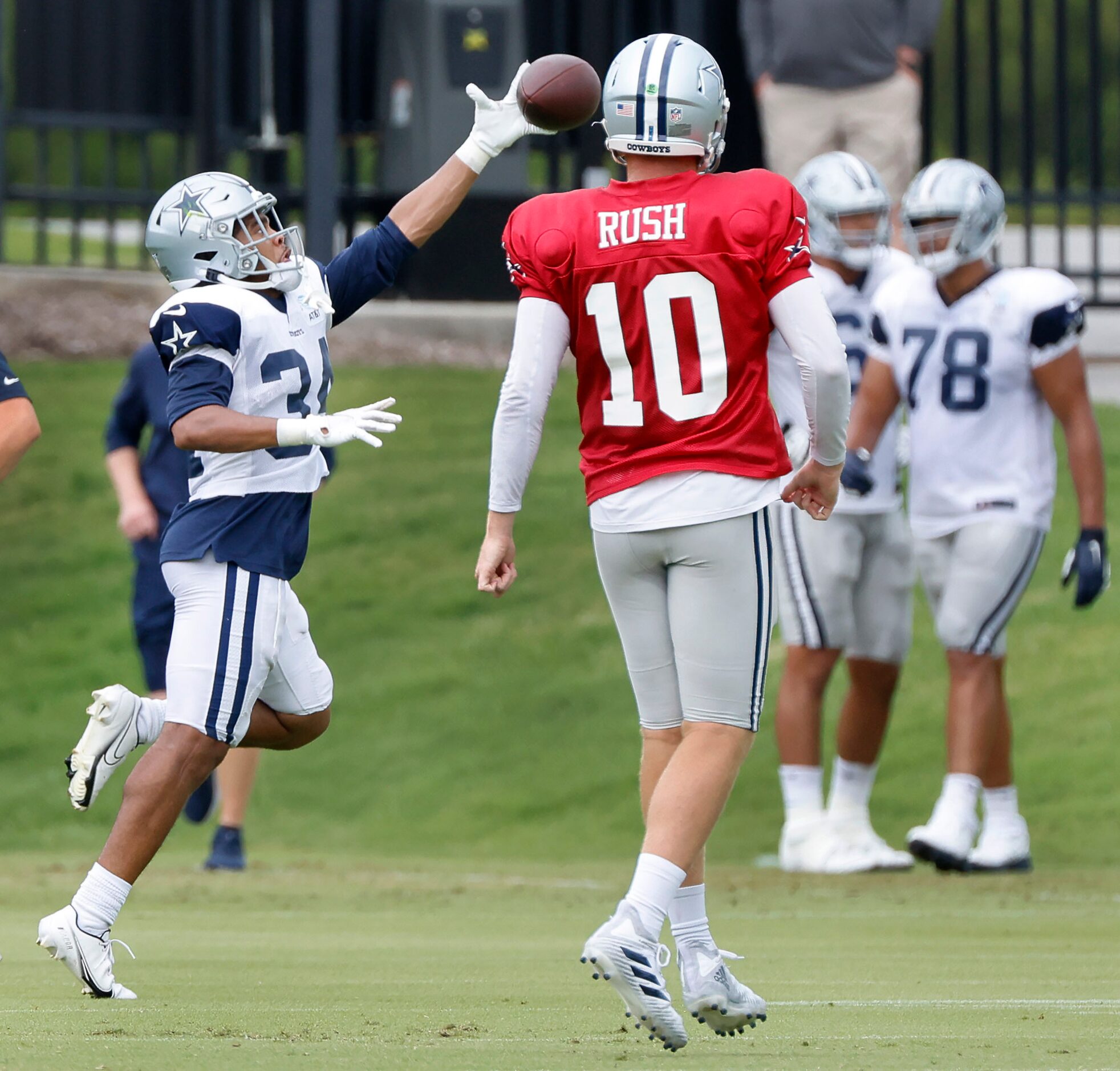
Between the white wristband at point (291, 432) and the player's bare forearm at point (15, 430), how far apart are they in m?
0.59

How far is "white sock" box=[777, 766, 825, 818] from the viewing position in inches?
318

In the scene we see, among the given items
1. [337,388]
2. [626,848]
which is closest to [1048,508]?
[626,848]

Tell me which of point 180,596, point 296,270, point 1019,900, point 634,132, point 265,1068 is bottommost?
point 1019,900

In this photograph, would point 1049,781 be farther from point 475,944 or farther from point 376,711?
point 475,944

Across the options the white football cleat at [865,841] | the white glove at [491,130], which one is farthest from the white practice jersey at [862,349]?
the white glove at [491,130]

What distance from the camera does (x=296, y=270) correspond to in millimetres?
5312

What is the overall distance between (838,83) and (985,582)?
5.16 meters

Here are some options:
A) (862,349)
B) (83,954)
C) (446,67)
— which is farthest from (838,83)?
(83,954)

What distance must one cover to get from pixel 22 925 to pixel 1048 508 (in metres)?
3.74

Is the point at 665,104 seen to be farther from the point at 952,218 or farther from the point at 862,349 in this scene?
the point at 862,349

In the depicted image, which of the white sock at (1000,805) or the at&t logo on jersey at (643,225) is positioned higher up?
the at&t logo on jersey at (643,225)

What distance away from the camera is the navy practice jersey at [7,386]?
5.14 metres

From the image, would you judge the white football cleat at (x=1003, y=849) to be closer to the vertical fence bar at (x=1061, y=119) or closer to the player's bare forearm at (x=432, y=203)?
the player's bare forearm at (x=432, y=203)

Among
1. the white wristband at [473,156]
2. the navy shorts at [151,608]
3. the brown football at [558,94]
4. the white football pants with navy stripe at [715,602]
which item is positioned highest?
the brown football at [558,94]
